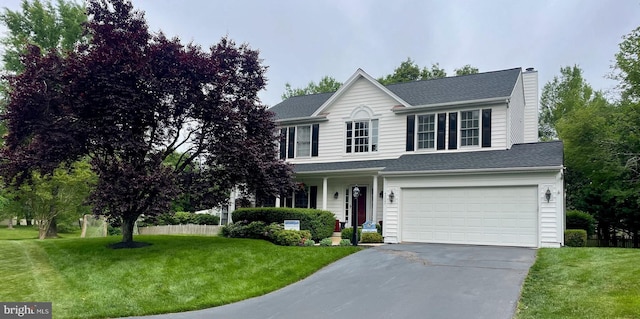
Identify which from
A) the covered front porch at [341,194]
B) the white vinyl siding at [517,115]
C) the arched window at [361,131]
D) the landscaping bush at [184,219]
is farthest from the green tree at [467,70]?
the landscaping bush at [184,219]

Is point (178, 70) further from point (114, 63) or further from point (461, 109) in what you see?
point (461, 109)

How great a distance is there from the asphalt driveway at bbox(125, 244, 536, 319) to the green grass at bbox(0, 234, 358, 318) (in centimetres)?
66

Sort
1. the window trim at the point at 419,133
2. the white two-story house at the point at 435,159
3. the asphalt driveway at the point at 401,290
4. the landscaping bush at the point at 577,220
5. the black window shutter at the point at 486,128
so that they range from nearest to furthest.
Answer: the asphalt driveway at the point at 401,290 < the white two-story house at the point at 435,159 < the black window shutter at the point at 486,128 < the window trim at the point at 419,133 < the landscaping bush at the point at 577,220

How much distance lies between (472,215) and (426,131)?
15.5 feet

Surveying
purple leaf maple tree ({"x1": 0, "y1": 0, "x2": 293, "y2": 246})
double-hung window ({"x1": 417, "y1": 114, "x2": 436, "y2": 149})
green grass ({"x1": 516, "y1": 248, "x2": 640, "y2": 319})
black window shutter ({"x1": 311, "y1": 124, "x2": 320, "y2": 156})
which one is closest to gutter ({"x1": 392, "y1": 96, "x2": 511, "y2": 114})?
double-hung window ({"x1": 417, "y1": 114, "x2": 436, "y2": 149})

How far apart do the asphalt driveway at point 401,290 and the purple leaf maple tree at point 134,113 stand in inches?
186

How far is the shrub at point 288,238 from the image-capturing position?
15.5 m

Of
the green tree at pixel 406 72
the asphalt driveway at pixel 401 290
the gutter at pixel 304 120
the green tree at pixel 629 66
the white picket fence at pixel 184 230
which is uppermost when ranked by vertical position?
the green tree at pixel 406 72

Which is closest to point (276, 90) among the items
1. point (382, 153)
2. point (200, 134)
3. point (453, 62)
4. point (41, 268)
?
point (453, 62)

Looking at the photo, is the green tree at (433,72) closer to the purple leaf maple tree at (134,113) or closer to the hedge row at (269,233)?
the hedge row at (269,233)

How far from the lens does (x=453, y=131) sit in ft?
59.9

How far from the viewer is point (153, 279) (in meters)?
10.6

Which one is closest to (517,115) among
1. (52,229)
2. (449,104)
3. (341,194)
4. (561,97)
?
(449,104)

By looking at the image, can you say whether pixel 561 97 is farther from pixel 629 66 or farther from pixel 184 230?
pixel 184 230
